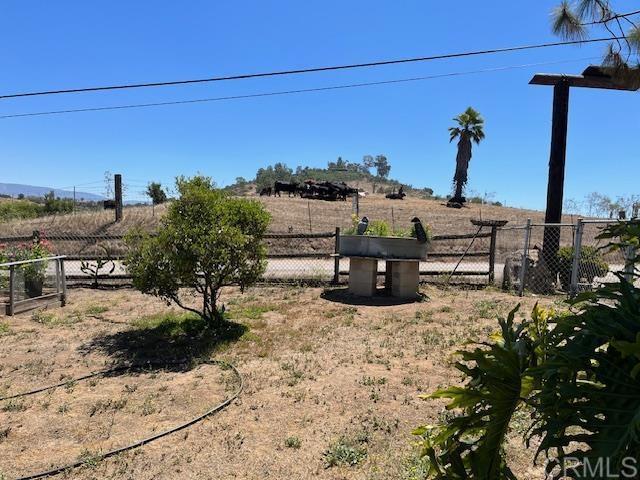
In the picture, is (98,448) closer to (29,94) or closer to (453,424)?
(453,424)

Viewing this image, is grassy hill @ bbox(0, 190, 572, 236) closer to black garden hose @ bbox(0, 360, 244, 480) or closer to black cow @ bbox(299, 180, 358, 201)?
black cow @ bbox(299, 180, 358, 201)

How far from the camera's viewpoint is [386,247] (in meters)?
8.83

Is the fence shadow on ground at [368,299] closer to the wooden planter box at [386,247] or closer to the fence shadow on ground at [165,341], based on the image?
the wooden planter box at [386,247]

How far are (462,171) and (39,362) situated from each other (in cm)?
3433

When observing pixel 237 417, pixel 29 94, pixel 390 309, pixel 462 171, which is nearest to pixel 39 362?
pixel 237 417

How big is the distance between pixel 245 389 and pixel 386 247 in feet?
16.1

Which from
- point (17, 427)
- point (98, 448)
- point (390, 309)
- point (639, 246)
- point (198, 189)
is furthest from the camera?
point (390, 309)

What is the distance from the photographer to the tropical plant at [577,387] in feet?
3.44

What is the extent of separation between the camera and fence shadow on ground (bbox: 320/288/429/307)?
852cm

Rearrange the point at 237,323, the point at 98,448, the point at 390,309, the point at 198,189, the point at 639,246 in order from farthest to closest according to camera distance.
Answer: the point at 390,309
the point at 237,323
the point at 198,189
the point at 98,448
the point at 639,246

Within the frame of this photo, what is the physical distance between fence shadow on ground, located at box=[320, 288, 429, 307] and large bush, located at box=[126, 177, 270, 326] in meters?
2.51

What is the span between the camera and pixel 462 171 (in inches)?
1412

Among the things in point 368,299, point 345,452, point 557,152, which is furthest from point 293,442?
point 557,152

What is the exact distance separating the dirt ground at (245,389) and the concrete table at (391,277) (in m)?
0.89
